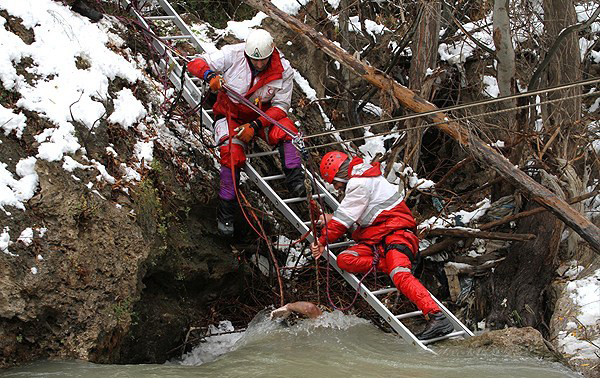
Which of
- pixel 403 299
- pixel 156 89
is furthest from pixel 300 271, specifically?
pixel 156 89

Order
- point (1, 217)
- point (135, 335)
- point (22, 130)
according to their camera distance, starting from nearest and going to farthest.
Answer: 1. point (1, 217)
2. point (22, 130)
3. point (135, 335)

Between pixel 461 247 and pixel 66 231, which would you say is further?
pixel 461 247

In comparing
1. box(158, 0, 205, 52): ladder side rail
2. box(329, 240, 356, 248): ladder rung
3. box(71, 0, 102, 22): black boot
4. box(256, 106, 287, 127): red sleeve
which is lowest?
box(329, 240, 356, 248): ladder rung

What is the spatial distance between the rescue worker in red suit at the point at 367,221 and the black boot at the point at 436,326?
50 cm

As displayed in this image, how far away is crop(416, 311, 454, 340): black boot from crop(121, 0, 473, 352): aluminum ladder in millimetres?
50

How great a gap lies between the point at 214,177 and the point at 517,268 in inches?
138

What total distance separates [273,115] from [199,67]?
897mm

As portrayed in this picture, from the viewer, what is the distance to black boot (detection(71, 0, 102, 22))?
7.65 meters

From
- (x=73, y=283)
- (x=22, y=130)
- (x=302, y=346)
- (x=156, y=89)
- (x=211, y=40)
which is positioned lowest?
(x=302, y=346)

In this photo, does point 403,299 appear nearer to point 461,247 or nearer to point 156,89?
point 461,247

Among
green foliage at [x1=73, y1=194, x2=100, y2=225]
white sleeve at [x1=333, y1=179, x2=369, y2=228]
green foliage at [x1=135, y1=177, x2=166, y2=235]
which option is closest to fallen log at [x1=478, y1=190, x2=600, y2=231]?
white sleeve at [x1=333, y1=179, x2=369, y2=228]

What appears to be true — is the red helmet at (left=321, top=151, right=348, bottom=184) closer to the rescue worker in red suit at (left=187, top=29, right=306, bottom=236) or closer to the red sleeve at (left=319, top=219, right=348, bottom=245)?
the rescue worker in red suit at (left=187, top=29, right=306, bottom=236)

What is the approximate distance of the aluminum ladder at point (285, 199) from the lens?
625 cm

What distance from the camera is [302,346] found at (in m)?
6.14
